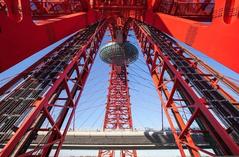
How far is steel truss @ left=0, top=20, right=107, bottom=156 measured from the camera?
35.0ft

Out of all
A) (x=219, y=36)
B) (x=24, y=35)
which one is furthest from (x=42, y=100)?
(x=219, y=36)

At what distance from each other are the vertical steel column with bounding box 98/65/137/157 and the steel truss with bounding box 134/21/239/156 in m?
23.1

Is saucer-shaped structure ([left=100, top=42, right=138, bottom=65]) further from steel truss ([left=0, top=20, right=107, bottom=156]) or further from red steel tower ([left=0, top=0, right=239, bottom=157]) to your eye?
steel truss ([left=0, top=20, right=107, bottom=156])

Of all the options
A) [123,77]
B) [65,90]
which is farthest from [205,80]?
[123,77]

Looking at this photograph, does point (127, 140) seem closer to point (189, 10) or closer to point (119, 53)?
point (119, 53)

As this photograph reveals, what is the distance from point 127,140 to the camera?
29.0 m

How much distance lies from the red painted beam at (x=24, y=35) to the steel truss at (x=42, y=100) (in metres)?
1.44

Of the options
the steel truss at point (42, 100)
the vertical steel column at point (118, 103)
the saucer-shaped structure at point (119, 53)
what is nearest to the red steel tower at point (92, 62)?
the steel truss at point (42, 100)

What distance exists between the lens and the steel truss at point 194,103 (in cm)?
1177

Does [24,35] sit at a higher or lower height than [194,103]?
higher

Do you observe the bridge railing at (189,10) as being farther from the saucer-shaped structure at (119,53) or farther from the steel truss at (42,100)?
the saucer-shaped structure at (119,53)

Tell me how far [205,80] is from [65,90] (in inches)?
351

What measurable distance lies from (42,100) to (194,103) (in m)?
7.91

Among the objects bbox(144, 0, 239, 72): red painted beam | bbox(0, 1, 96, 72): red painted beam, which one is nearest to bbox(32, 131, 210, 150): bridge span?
bbox(0, 1, 96, 72): red painted beam
